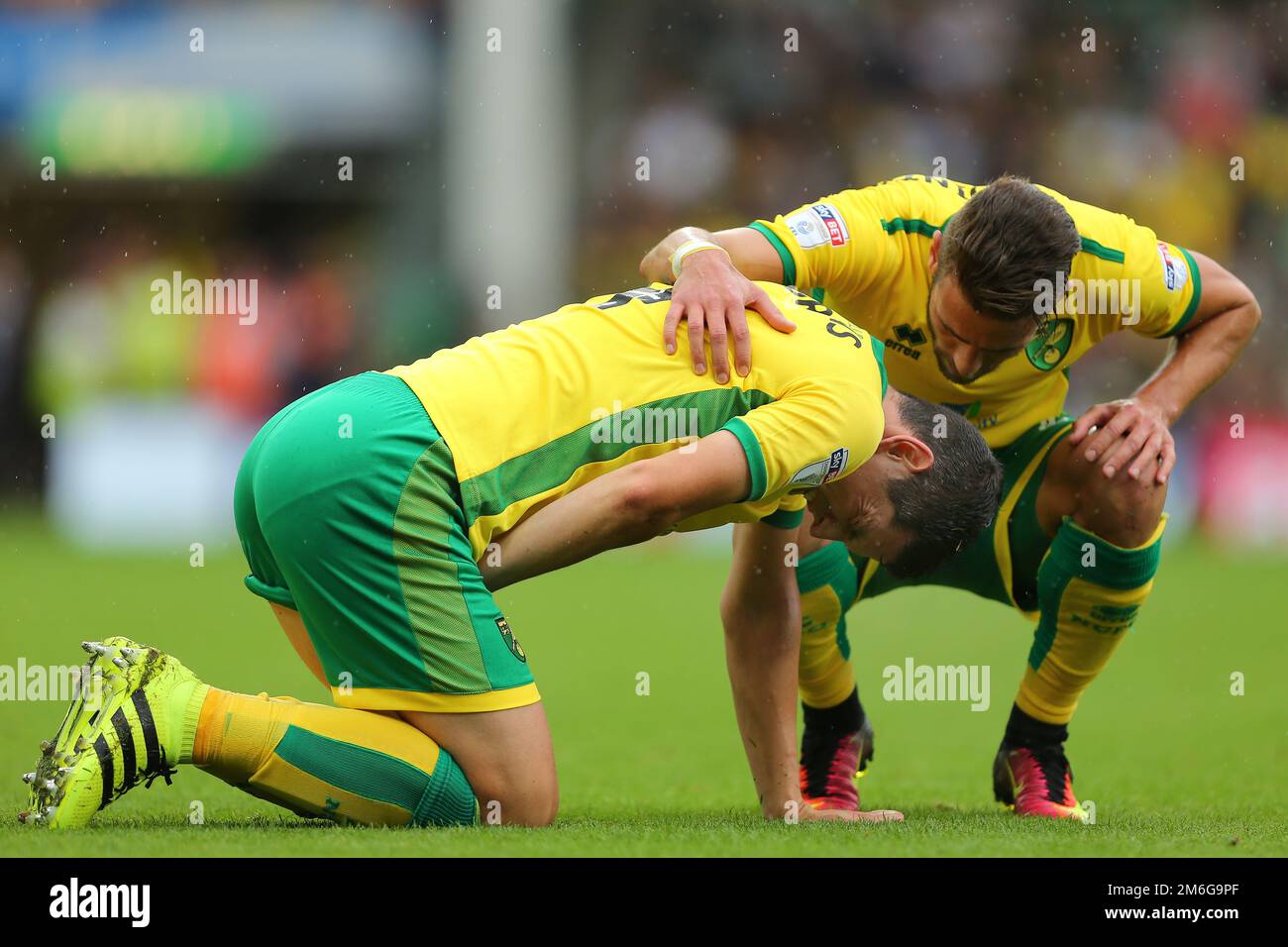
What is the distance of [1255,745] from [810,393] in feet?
8.68

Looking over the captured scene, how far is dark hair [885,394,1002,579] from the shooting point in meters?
3.66

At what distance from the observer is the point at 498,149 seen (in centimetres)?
1547

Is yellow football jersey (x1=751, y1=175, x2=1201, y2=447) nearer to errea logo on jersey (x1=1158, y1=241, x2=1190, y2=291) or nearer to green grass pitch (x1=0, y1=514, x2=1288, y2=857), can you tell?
errea logo on jersey (x1=1158, y1=241, x2=1190, y2=291)

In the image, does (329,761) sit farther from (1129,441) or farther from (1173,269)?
(1173,269)

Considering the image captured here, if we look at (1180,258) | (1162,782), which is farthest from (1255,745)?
(1180,258)

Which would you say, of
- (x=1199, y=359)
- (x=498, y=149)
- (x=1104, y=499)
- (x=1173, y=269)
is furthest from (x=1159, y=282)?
(x=498, y=149)

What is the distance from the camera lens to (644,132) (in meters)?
16.2

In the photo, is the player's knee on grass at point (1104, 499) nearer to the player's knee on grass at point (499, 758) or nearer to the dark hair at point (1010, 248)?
the dark hair at point (1010, 248)

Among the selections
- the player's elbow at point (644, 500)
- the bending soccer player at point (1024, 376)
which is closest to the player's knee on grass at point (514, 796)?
the player's elbow at point (644, 500)

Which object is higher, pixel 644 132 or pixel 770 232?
pixel 644 132

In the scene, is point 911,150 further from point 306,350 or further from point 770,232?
point 770,232

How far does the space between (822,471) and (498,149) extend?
41.1 feet

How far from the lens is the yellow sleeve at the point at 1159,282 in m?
4.30

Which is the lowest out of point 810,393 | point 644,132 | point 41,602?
point 41,602
